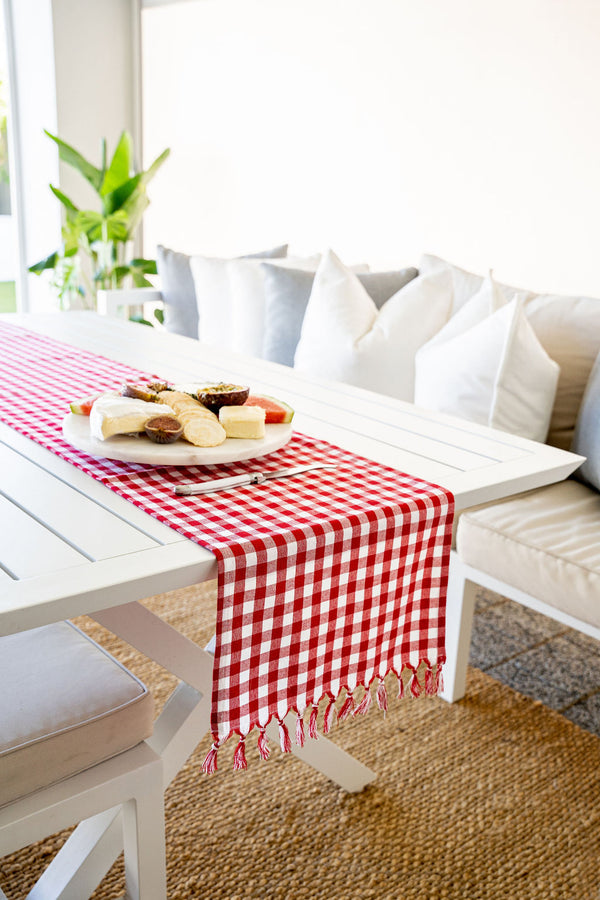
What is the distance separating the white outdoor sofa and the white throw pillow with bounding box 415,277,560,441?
9 centimetres

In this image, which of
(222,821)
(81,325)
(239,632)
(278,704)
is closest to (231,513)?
(239,632)

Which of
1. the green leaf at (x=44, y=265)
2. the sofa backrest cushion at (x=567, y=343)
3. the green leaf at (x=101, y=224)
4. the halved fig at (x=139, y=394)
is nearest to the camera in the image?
the halved fig at (x=139, y=394)

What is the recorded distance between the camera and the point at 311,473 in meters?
1.25

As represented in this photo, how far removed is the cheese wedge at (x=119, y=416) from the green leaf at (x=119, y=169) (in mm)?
3375

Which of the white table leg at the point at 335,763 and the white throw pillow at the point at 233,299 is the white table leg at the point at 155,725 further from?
the white throw pillow at the point at 233,299

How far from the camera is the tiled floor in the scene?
2168 mm

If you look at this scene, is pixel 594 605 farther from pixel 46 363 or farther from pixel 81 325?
pixel 81 325

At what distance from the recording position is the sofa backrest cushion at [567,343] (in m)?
2.22

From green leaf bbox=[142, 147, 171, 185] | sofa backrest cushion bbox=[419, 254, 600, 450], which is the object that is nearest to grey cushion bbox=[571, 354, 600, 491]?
sofa backrest cushion bbox=[419, 254, 600, 450]

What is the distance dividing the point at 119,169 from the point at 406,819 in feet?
12.1

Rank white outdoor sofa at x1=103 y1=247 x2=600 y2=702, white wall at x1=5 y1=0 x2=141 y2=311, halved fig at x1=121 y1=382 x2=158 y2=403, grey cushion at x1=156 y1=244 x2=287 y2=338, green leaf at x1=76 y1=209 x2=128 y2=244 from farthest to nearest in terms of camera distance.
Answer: white wall at x1=5 y1=0 x2=141 y2=311 < green leaf at x1=76 y1=209 x2=128 y2=244 < grey cushion at x1=156 y1=244 x2=287 y2=338 < white outdoor sofa at x1=103 y1=247 x2=600 y2=702 < halved fig at x1=121 y1=382 x2=158 y2=403

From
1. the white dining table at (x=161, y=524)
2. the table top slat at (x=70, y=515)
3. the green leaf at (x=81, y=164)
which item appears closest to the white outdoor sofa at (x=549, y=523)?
the white dining table at (x=161, y=524)

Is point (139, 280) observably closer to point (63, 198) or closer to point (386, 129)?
point (63, 198)

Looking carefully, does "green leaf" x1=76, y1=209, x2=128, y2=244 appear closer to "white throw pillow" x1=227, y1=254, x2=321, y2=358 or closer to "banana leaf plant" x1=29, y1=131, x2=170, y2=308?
"banana leaf plant" x1=29, y1=131, x2=170, y2=308
